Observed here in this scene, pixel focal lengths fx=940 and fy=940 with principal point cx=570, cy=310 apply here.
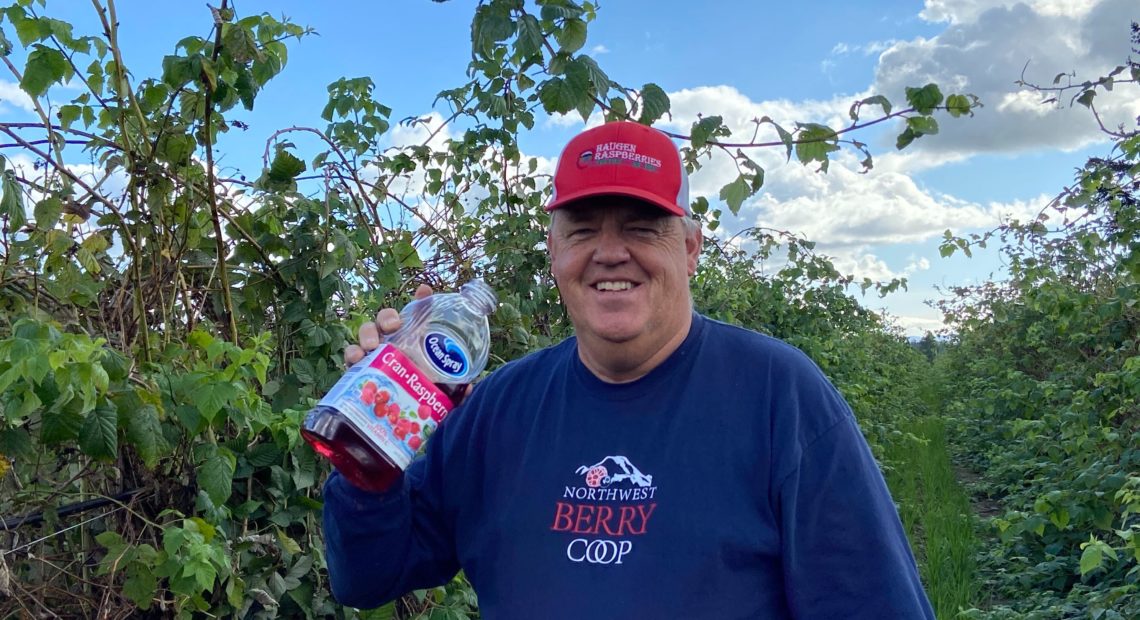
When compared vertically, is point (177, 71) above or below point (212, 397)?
above

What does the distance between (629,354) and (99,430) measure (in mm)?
1418

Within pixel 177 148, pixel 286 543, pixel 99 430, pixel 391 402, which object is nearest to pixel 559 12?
pixel 177 148

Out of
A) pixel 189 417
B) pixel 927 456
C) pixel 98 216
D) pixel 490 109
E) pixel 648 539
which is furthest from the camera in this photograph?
pixel 927 456

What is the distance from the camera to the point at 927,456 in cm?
899

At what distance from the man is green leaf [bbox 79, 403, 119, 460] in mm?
761

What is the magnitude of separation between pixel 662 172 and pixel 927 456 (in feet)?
26.4

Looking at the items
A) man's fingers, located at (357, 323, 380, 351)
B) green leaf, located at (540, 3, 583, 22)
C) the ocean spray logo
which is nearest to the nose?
the ocean spray logo

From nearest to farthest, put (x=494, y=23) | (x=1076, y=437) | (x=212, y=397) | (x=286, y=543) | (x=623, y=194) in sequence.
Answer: (x=623, y=194) → (x=212, y=397) → (x=494, y=23) → (x=286, y=543) → (x=1076, y=437)

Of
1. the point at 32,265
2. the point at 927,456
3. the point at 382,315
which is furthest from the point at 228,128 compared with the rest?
the point at 927,456

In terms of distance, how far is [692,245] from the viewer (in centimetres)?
195

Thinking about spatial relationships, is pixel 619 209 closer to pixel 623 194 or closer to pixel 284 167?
pixel 623 194

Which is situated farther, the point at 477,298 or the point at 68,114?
the point at 68,114

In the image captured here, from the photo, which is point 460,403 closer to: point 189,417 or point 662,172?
point 662,172

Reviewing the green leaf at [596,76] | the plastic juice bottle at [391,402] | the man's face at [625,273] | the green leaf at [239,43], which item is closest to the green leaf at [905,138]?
the green leaf at [596,76]
